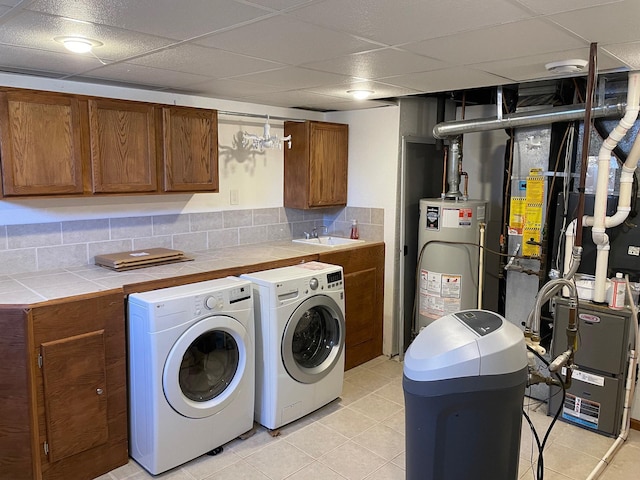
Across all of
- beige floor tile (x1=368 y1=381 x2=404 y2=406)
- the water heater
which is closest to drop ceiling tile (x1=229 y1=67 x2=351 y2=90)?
the water heater

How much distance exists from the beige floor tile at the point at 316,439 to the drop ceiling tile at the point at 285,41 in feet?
7.29

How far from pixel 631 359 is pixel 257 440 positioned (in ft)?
7.70

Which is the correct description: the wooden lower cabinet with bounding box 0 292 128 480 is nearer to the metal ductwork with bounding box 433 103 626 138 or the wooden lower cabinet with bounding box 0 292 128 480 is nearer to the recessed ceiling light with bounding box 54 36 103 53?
the recessed ceiling light with bounding box 54 36 103 53

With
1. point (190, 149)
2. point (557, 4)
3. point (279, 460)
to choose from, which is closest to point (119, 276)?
point (190, 149)

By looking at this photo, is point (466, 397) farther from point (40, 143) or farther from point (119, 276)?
point (40, 143)

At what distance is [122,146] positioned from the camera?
2996 mm

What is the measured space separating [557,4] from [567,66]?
37.6 inches

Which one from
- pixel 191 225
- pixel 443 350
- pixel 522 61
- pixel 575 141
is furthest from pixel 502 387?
pixel 191 225

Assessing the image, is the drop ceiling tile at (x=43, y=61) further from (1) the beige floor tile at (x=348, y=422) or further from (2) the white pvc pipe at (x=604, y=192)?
(2) the white pvc pipe at (x=604, y=192)

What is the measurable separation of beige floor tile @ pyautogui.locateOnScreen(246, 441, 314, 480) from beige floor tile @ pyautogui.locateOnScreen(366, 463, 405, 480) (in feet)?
1.24

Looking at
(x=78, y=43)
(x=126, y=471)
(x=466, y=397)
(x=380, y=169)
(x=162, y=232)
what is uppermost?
(x=78, y=43)

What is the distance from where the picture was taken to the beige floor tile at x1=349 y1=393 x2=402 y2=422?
10.9 ft

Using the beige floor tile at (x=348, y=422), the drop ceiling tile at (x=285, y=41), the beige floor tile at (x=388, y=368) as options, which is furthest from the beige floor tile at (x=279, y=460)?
the drop ceiling tile at (x=285, y=41)

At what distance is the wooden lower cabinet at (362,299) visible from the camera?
12.8ft
